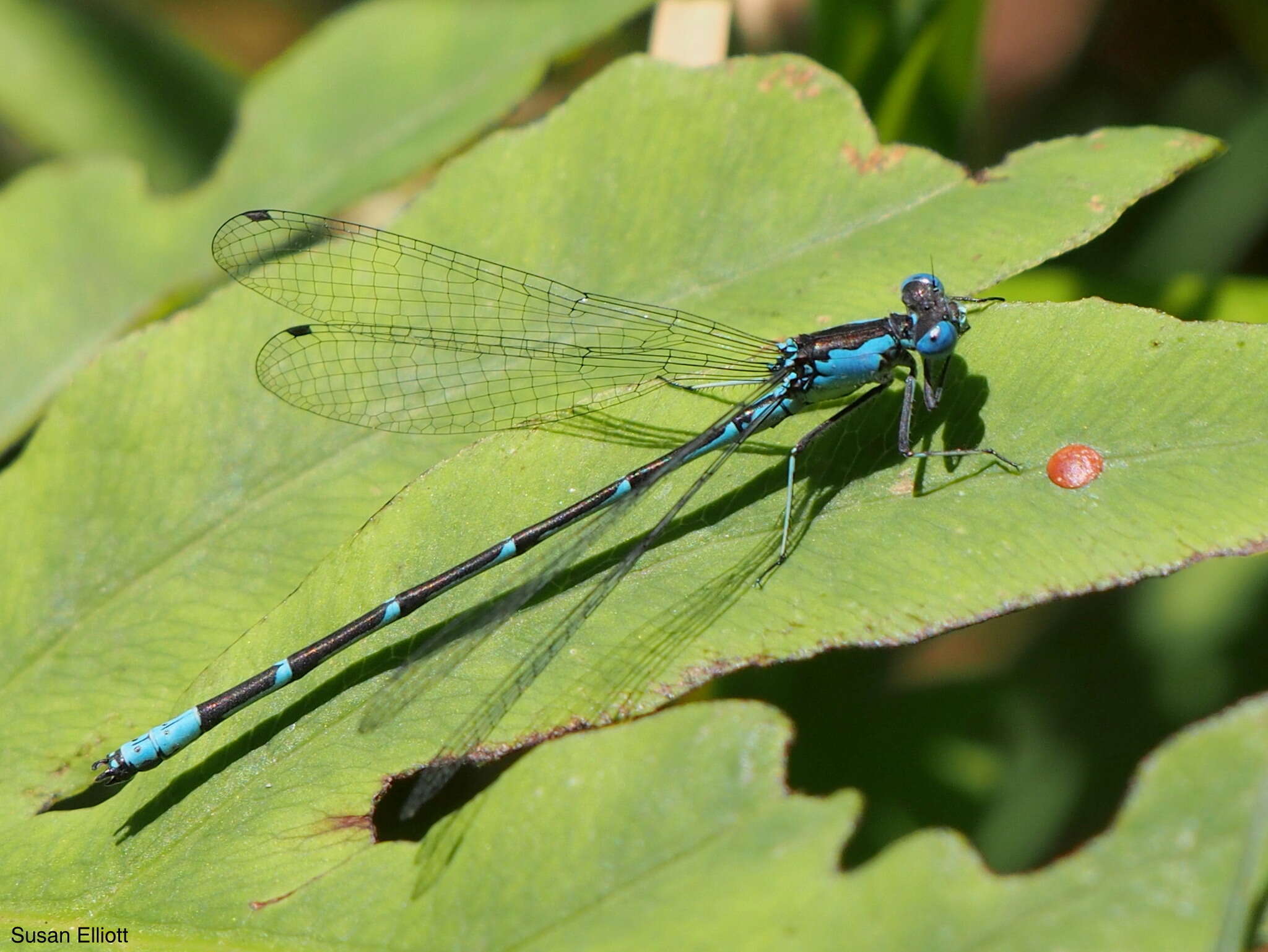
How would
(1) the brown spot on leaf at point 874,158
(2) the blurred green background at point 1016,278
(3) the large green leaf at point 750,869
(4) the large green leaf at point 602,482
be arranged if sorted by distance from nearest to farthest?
1. (3) the large green leaf at point 750,869
2. (4) the large green leaf at point 602,482
3. (1) the brown spot on leaf at point 874,158
4. (2) the blurred green background at point 1016,278

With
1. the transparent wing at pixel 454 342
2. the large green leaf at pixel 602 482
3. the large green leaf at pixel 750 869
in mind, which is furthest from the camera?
the transparent wing at pixel 454 342

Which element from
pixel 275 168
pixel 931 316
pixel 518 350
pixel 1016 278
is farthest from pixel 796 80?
pixel 275 168

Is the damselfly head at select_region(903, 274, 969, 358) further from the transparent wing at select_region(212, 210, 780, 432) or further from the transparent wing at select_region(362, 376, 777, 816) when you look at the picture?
the transparent wing at select_region(362, 376, 777, 816)

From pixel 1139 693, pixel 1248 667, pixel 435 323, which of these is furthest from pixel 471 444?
pixel 1248 667

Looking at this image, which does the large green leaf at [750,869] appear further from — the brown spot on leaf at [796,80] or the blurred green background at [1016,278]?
the brown spot on leaf at [796,80]

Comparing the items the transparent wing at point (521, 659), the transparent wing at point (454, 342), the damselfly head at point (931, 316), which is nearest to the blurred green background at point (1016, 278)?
the damselfly head at point (931, 316)

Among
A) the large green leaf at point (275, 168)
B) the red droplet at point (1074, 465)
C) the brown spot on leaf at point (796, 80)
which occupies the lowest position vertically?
the red droplet at point (1074, 465)

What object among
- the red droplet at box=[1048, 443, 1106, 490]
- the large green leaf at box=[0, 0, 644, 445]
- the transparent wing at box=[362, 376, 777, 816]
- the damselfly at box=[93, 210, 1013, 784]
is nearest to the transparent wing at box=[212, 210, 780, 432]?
the damselfly at box=[93, 210, 1013, 784]
